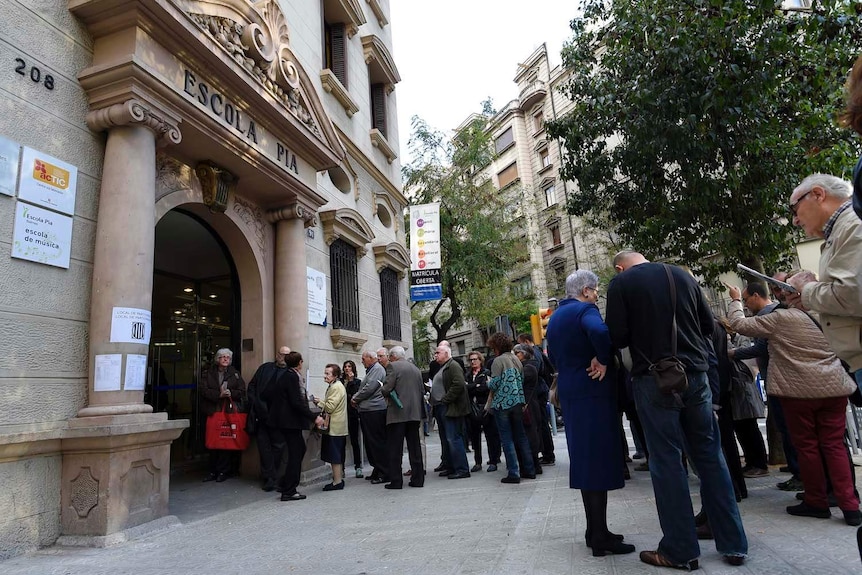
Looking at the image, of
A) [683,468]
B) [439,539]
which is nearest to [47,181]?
[439,539]

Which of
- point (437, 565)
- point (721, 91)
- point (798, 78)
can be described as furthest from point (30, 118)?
point (798, 78)

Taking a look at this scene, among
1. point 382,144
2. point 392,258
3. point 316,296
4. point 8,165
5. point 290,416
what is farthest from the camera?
point 382,144

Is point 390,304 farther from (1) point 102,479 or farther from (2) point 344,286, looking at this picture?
(1) point 102,479

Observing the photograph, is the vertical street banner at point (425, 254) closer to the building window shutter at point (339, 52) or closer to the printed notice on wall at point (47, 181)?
the building window shutter at point (339, 52)

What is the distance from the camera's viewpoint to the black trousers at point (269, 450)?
7406 millimetres

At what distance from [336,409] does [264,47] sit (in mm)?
5451

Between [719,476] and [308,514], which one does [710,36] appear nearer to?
[719,476]

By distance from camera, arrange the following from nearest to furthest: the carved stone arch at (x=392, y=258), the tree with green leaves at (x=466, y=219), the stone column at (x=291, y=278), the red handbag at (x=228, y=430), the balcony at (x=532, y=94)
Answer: the red handbag at (x=228, y=430), the stone column at (x=291, y=278), the carved stone arch at (x=392, y=258), the tree with green leaves at (x=466, y=219), the balcony at (x=532, y=94)

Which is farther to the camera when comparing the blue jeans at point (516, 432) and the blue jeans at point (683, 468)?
the blue jeans at point (516, 432)

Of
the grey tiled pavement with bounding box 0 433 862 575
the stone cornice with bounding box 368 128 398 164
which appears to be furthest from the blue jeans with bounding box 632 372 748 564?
the stone cornice with bounding box 368 128 398 164

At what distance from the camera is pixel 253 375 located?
8.27 metres

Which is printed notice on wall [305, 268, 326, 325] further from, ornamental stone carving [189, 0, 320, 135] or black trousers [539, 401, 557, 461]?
black trousers [539, 401, 557, 461]

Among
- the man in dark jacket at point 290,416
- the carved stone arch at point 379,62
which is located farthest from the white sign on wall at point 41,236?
the carved stone arch at point 379,62

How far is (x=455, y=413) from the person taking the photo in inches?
314
